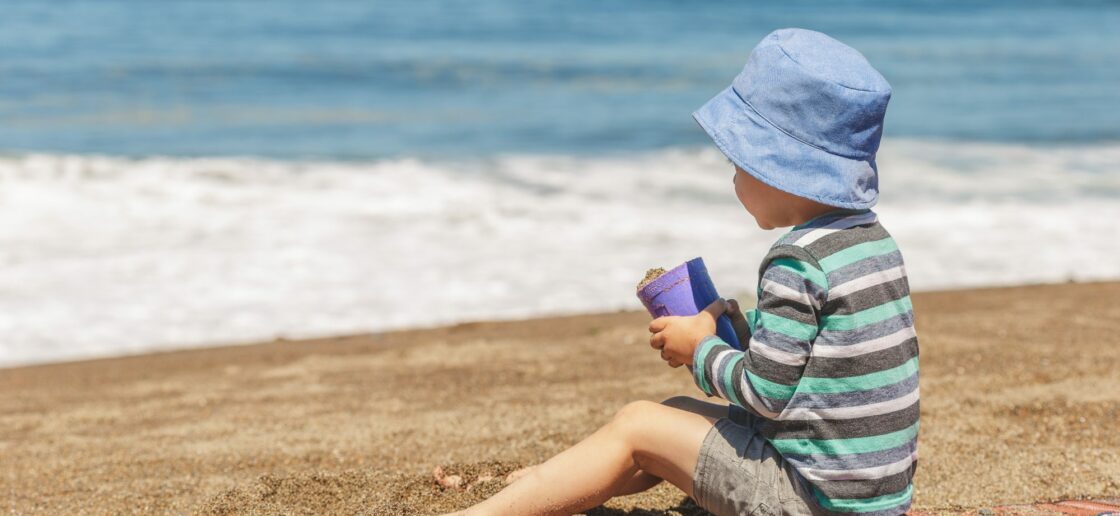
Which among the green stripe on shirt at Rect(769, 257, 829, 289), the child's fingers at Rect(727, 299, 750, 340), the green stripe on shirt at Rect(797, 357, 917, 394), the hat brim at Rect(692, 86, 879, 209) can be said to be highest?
the hat brim at Rect(692, 86, 879, 209)

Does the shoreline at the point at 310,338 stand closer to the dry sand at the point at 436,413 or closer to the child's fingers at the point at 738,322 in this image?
the dry sand at the point at 436,413

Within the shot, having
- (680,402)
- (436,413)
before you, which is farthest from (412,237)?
(680,402)

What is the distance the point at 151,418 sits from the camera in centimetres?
423

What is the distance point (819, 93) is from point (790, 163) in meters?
0.15

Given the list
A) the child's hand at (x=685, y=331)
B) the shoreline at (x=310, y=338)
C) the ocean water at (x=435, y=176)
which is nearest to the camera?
the child's hand at (x=685, y=331)

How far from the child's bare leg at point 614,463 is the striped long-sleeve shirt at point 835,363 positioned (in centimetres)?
20

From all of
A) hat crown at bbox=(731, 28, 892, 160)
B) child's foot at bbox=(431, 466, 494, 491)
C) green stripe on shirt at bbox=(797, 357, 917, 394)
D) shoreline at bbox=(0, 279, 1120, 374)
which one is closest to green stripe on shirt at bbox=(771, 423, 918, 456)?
green stripe on shirt at bbox=(797, 357, 917, 394)

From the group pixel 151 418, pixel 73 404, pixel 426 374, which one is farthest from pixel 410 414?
pixel 73 404

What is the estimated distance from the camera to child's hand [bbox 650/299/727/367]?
7.81 ft

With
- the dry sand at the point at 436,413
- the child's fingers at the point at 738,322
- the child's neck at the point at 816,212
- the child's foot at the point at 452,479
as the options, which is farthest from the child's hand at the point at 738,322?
the child's foot at the point at 452,479

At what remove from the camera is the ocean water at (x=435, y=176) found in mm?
6254

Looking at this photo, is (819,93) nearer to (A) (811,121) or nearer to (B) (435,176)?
(A) (811,121)

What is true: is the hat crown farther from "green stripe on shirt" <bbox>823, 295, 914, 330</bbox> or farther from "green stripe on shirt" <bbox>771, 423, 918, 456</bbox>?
"green stripe on shirt" <bbox>771, 423, 918, 456</bbox>

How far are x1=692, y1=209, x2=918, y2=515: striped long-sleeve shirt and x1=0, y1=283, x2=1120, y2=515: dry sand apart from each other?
87 cm
